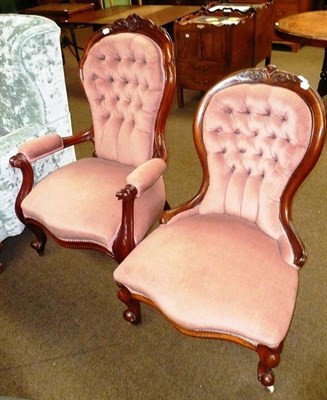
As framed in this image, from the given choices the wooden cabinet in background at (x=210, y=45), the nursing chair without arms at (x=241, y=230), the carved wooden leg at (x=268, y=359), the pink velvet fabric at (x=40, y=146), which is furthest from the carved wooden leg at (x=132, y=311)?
the wooden cabinet in background at (x=210, y=45)

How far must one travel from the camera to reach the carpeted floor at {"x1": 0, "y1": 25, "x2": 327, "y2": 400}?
54.9 inches

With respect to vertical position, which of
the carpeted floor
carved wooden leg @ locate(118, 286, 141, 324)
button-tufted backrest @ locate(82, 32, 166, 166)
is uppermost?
button-tufted backrest @ locate(82, 32, 166, 166)

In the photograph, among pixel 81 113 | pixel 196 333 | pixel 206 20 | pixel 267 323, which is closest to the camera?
pixel 267 323

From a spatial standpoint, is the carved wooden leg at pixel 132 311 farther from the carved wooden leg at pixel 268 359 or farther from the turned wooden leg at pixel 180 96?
the turned wooden leg at pixel 180 96

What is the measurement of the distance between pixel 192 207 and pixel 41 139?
0.80m

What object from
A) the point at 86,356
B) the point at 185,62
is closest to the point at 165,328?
the point at 86,356

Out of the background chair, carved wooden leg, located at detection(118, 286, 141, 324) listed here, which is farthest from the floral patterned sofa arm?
carved wooden leg, located at detection(118, 286, 141, 324)

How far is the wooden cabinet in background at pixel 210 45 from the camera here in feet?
9.78

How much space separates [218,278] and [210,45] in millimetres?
2387

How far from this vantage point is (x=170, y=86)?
160cm

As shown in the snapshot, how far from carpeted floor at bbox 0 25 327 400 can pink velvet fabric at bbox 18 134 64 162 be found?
57 cm

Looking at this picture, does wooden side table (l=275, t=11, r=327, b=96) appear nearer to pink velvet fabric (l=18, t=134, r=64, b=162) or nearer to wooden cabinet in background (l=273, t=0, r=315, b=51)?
wooden cabinet in background (l=273, t=0, r=315, b=51)

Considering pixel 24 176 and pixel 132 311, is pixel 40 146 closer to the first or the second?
pixel 24 176

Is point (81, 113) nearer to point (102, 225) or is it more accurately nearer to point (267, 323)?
point (102, 225)
